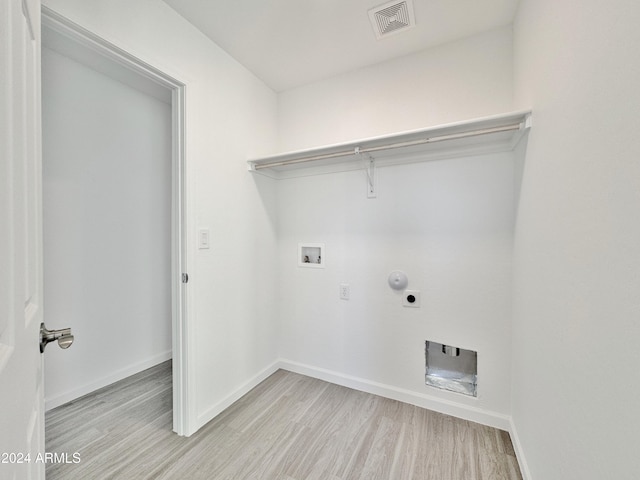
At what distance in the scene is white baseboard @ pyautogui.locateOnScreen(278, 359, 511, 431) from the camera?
5.69 ft

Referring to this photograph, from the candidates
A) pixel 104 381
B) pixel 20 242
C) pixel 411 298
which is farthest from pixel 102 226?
pixel 411 298

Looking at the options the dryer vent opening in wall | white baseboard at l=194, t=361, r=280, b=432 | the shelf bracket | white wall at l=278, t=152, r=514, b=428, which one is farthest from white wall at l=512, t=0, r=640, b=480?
white baseboard at l=194, t=361, r=280, b=432

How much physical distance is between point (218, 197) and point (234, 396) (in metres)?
1.46

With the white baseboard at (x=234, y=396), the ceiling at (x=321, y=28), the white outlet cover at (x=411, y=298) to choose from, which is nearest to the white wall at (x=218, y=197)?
the white baseboard at (x=234, y=396)

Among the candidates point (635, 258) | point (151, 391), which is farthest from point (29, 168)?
point (151, 391)

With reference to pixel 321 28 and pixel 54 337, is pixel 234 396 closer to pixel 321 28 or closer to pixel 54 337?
pixel 54 337

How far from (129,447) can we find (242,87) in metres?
2.50

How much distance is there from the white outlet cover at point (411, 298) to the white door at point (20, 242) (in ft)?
6.12

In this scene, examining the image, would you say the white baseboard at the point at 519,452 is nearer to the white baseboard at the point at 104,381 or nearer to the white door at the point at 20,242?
the white door at the point at 20,242

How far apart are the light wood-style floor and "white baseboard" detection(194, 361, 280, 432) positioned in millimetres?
44

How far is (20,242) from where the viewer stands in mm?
542

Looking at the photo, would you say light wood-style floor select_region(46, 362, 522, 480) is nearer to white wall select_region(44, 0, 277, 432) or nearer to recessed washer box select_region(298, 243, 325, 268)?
white wall select_region(44, 0, 277, 432)

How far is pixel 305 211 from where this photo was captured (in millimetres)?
2365

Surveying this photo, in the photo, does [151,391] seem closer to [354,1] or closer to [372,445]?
[372,445]
